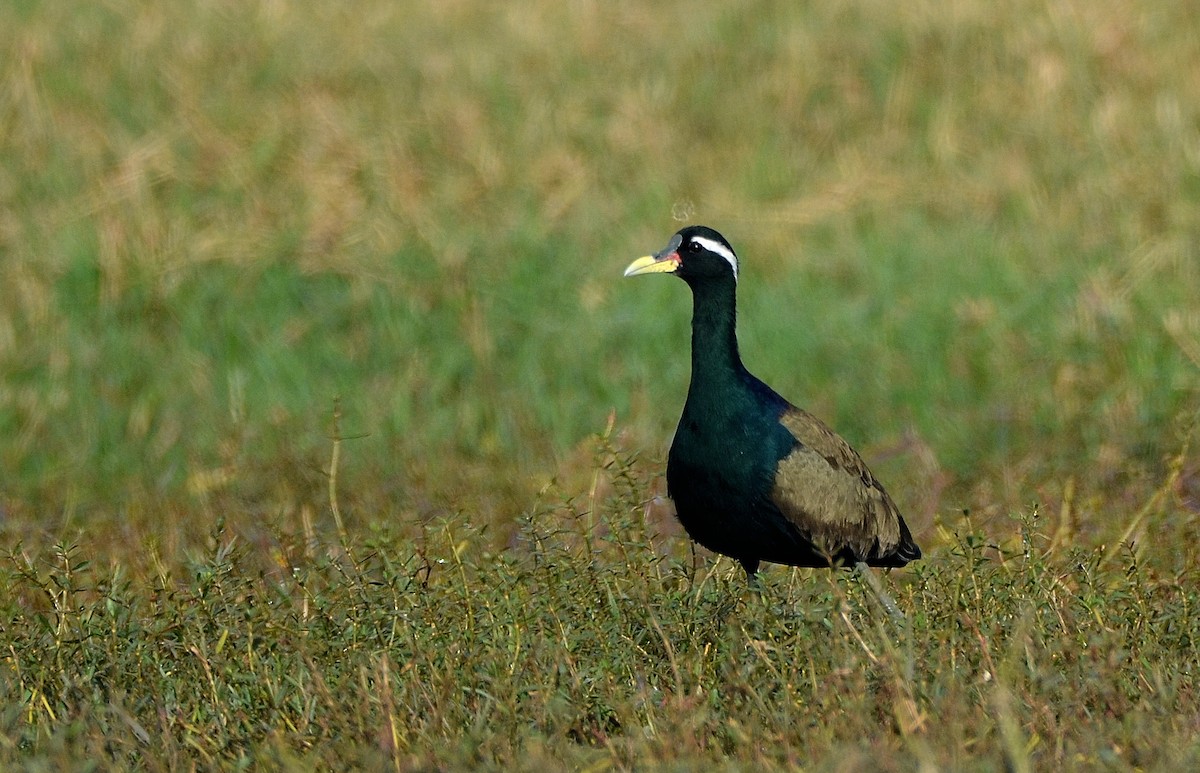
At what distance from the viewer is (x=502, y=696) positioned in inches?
160

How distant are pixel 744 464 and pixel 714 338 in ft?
1.54

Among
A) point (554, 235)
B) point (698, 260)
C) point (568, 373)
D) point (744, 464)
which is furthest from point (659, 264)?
point (554, 235)

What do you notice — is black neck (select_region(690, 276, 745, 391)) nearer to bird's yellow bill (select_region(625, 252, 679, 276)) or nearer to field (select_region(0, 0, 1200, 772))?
bird's yellow bill (select_region(625, 252, 679, 276))

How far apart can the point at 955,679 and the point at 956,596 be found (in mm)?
403

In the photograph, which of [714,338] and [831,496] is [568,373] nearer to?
[714,338]

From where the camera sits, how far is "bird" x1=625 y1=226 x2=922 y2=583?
18.0ft

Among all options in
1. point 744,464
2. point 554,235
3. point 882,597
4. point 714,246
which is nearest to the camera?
point 882,597

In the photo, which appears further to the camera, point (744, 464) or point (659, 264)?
point (659, 264)

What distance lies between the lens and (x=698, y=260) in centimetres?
593

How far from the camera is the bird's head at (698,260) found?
5.90 m

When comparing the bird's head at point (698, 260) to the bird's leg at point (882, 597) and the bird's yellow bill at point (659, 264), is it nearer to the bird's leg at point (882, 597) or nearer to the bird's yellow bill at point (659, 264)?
the bird's yellow bill at point (659, 264)

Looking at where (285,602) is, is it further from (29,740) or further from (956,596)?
(956,596)

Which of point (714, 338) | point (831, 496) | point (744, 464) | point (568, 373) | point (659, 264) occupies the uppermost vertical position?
point (659, 264)

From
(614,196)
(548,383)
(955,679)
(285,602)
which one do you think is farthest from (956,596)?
(614,196)
